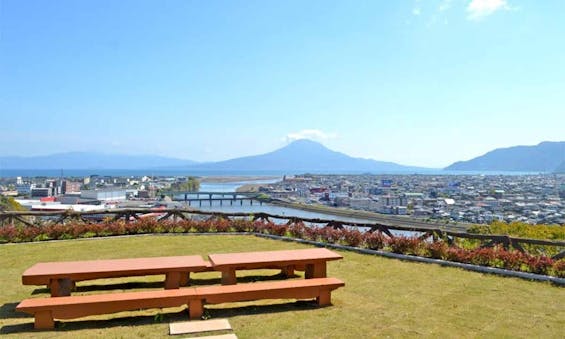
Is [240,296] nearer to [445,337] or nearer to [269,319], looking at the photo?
[269,319]

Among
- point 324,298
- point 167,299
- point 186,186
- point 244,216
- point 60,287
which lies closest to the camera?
point 167,299

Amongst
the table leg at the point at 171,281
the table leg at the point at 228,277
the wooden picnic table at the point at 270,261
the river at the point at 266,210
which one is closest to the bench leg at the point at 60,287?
the table leg at the point at 171,281

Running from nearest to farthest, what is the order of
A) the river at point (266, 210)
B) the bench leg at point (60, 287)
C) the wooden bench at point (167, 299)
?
the wooden bench at point (167, 299) → the bench leg at point (60, 287) → the river at point (266, 210)

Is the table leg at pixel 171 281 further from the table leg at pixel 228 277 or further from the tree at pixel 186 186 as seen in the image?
the tree at pixel 186 186

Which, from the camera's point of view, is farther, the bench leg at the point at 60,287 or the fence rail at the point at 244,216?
the fence rail at the point at 244,216

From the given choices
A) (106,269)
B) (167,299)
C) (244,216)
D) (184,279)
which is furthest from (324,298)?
(244,216)

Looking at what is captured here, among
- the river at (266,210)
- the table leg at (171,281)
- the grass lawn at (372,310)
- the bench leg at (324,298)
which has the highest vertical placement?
the table leg at (171,281)

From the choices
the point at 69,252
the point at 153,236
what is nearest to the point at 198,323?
the point at 69,252

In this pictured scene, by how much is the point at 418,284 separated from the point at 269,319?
3217 millimetres

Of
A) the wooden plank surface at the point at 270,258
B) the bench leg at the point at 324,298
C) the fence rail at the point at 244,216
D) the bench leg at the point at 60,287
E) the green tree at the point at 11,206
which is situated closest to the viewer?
the bench leg at the point at 60,287

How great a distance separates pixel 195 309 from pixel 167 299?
39 cm

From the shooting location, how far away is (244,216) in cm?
1525

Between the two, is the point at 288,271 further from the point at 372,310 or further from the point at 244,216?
the point at 244,216

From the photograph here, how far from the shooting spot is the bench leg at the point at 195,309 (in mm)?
5734
